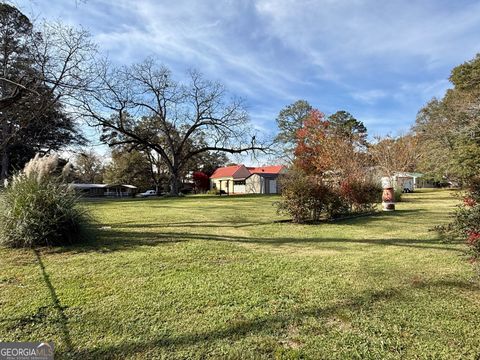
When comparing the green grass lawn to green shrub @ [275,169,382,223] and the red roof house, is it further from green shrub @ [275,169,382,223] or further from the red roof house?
the red roof house

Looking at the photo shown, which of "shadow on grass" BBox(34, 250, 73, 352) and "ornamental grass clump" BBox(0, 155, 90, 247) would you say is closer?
"shadow on grass" BBox(34, 250, 73, 352)

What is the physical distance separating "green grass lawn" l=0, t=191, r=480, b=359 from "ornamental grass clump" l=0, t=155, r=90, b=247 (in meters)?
0.33

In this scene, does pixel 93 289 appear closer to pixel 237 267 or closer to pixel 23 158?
pixel 237 267

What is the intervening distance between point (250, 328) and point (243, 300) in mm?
555

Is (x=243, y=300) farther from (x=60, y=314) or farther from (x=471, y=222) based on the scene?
(x=471, y=222)

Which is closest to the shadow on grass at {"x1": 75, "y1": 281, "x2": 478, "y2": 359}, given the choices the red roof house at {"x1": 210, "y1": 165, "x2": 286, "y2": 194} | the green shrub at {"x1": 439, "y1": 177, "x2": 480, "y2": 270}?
the green shrub at {"x1": 439, "y1": 177, "x2": 480, "y2": 270}

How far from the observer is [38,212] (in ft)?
16.7

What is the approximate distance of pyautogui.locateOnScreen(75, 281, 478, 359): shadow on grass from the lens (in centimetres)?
211

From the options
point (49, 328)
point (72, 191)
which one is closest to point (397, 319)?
point (49, 328)

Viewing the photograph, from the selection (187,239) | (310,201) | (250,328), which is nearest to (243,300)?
(250,328)

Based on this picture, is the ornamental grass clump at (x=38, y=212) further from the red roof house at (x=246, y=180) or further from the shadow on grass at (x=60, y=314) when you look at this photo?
the red roof house at (x=246, y=180)

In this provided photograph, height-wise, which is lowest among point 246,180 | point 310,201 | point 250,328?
point 250,328

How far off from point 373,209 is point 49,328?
11090 mm

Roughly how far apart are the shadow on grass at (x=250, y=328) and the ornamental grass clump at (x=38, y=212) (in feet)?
12.7
